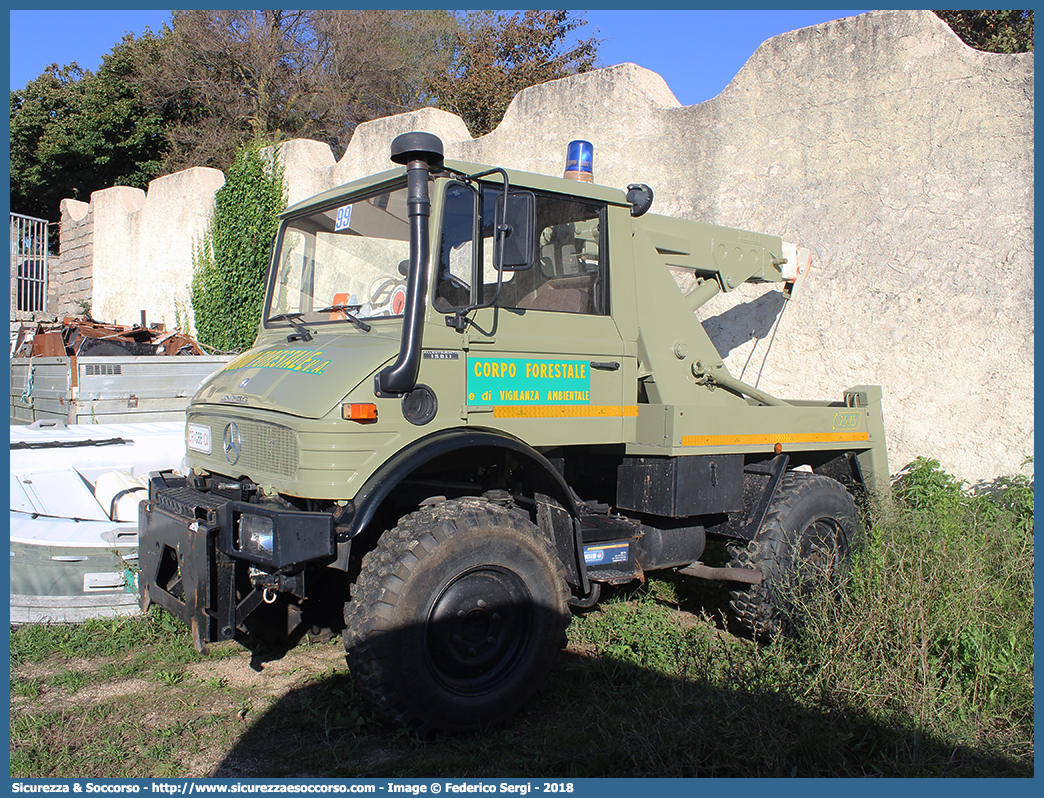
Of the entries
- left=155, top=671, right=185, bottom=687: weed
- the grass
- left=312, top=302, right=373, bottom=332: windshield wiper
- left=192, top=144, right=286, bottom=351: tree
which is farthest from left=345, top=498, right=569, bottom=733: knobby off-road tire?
left=192, top=144, right=286, bottom=351: tree

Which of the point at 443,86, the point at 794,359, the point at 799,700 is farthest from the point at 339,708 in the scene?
Answer: the point at 443,86

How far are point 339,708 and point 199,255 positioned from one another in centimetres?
1084

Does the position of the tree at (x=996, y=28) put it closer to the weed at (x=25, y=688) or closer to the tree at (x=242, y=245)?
the tree at (x=242, y=245)

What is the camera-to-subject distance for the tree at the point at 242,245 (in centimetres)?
1191

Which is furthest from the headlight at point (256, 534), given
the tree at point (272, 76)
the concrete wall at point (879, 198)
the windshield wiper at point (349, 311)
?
the tree at point (272, 76)

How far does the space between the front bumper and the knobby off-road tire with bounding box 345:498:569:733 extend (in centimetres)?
33

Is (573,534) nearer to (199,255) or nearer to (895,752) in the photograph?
(895,752)

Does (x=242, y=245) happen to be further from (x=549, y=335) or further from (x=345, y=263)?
(x=549, y=335)

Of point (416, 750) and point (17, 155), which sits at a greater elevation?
point (17, 155)

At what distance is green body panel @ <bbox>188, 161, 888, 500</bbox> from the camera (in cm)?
352

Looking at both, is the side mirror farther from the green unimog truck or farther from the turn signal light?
the turn signal light

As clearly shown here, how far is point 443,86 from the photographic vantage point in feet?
57.7

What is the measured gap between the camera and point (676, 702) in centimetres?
356

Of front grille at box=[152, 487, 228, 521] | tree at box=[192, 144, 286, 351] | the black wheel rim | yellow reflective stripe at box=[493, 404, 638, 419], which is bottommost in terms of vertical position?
the black wheel rim
